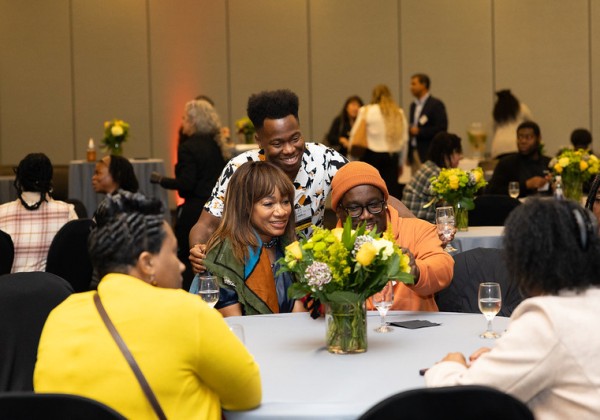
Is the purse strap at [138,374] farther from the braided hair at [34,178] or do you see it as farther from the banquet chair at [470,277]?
the braided hair at [34,178]

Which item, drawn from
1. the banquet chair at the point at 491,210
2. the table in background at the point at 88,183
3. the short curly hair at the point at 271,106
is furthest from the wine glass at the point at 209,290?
the table in background at the point at 88,183

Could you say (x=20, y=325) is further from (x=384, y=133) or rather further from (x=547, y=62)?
(x=547, y=62)

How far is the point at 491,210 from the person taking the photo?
7.07 m

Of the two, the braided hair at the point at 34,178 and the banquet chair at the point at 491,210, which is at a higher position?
the braided hair at the point at 34,178

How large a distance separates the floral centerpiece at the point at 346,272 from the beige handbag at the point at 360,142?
8502 mm

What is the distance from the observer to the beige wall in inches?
537

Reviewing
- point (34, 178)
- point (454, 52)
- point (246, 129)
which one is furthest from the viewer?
point (454, 52)

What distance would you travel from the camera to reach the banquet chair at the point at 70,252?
5.60 meters

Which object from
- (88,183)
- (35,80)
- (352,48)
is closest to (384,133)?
(352,48)

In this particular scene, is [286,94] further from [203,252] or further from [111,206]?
[111,206]

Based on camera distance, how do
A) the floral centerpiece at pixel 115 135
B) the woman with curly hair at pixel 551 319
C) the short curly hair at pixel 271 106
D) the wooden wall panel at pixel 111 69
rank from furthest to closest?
the wooden wall panel at pixel 111 69 < the floral centerpiece at pixel 115 135 < the short curly hair at pixel 271 106 < the woman with curly hair at pixel 551 319

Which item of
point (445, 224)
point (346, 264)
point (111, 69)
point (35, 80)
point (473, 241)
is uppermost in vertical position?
point (111, 69)

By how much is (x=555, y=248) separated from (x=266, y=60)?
1209 cm

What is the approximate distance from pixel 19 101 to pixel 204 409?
1267 centimetres
